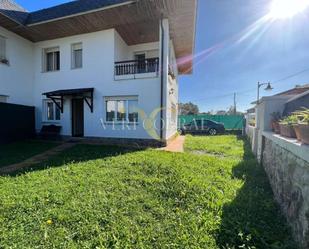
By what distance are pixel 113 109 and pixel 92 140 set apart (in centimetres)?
197

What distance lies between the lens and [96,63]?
11266mm

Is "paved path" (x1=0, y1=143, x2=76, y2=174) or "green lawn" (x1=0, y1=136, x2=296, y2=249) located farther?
"paved path" (x1=0, y1=143, x2=76, y2=174)

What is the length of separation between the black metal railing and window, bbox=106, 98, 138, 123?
140 centimetres

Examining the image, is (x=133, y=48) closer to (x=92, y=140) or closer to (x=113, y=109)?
(x=113, y=109)

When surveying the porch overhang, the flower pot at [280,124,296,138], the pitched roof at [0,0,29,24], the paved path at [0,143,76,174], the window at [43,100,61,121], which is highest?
the pitched roof at [0,0,29,24]

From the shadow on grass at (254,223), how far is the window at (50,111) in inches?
437

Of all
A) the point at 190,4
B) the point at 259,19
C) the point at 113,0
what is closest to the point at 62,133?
the point at 113,0

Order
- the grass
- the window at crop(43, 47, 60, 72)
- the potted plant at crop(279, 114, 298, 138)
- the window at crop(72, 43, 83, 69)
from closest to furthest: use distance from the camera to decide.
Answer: the potted plant at crop(279, 114, 298, 138)
the grass
the window at crop(72, 43, 83, 69)
the window at crop(43, 47, 60, 72)

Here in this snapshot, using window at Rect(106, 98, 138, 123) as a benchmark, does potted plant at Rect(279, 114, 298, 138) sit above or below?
below

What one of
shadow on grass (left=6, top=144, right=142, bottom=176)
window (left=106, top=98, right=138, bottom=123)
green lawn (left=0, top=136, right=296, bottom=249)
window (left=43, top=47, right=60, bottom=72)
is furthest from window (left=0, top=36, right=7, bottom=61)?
green lawn (left=0, top=136, right=296, bottom=249)

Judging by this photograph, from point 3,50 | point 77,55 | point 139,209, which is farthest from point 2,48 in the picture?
point 139,209

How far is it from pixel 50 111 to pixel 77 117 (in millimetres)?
1621

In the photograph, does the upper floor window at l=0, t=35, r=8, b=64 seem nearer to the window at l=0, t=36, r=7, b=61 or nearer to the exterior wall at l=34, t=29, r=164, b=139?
the window at l=0, t=36, r=7, b=61

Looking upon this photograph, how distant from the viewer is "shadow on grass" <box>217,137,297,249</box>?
Answer: 2.93 m
